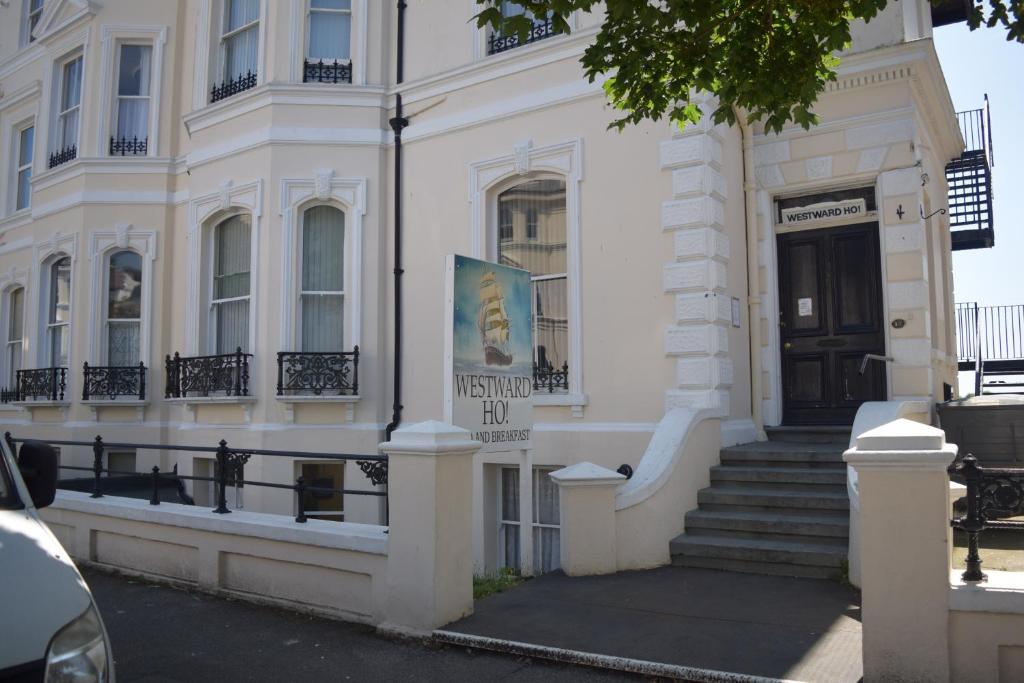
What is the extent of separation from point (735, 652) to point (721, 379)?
4.61 m

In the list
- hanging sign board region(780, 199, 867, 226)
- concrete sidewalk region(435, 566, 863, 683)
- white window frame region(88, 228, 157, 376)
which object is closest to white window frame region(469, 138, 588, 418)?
hanging sign board region(780, 199, 867, 226)

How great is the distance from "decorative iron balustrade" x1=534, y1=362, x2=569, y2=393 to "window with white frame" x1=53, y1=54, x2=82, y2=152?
10837mm

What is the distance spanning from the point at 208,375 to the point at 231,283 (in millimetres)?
1614

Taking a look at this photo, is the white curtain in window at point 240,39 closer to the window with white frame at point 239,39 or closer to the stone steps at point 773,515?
the window with white frame at point 239,39

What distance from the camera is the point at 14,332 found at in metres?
18.0

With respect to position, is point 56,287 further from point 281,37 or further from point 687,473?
point 687,473

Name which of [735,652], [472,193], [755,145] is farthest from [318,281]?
[735,652]

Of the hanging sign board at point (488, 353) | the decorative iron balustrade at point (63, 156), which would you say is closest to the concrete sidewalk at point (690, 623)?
the hanging sign board at point (488, 353)

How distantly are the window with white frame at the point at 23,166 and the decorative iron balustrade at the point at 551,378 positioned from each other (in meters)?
13.1

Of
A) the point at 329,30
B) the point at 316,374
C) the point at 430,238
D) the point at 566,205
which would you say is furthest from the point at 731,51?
the point at 329,30

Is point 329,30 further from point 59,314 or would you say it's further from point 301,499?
point 301,499

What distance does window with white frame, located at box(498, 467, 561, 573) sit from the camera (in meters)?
10.7

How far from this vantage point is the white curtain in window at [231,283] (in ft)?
43.9

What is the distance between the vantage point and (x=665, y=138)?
1016 centimetres
